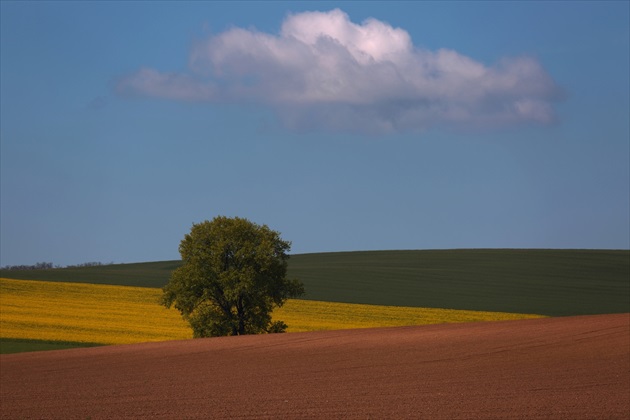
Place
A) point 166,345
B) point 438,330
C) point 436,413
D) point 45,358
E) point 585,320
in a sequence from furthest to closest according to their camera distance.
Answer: point 585,320 → point 438,330 → point 166,345 → point 45,358 → point 436,413

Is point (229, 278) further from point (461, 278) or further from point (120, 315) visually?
point (461, 278)

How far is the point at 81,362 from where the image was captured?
32.1 m

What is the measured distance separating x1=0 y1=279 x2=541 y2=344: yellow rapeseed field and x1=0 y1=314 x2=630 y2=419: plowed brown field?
657 cm

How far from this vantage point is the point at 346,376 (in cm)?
2647

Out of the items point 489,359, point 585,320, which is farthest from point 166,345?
point 585,320

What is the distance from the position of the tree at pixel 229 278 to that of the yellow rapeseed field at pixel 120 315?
2209mm

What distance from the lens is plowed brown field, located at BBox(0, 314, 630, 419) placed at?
20062 millimetres

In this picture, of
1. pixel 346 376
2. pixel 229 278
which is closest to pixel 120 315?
pixel 229 278

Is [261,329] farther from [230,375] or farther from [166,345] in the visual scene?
[230,375]

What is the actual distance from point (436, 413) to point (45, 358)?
19.7m

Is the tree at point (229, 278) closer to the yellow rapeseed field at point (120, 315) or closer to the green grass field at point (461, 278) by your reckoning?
the yellow rapeseed field at point (120, 315)

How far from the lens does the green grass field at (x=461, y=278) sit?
61.5 metres

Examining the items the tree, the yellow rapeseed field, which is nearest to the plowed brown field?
the tree

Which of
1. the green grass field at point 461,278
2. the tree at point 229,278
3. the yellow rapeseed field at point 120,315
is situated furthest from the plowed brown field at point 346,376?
the green grass field at point 461,278
